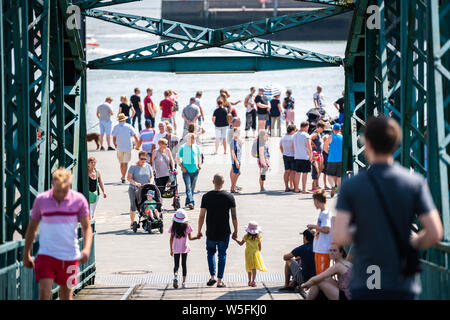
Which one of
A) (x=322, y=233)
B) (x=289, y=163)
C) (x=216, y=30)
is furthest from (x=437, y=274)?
(x=289, y=163)

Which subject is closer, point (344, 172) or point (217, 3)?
point (344, 172)

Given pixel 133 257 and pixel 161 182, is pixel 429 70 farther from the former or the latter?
pixel 161 182

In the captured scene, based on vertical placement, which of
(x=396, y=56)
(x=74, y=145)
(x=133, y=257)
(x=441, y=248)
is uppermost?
(x=396, y=56)

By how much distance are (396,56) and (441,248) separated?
4371 millimetres

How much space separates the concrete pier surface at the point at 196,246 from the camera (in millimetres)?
11922

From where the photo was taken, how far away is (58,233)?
760 cm

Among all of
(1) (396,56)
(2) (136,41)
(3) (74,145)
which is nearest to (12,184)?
(3) (74,145)

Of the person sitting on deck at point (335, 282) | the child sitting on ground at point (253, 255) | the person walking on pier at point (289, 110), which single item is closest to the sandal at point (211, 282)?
the child sitting on ground at point (253, 255)

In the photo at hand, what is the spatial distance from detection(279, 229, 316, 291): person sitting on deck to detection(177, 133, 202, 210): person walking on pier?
653 centimetres

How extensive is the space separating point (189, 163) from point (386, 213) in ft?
44.1

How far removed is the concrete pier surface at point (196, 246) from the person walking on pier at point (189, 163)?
0.32m

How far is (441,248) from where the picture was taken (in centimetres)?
741

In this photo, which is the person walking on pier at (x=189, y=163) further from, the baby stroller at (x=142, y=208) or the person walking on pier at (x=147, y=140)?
the person walking on pier at (x=147, y=140)

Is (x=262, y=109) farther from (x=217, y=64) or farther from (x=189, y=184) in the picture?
(x=217, y=64)
